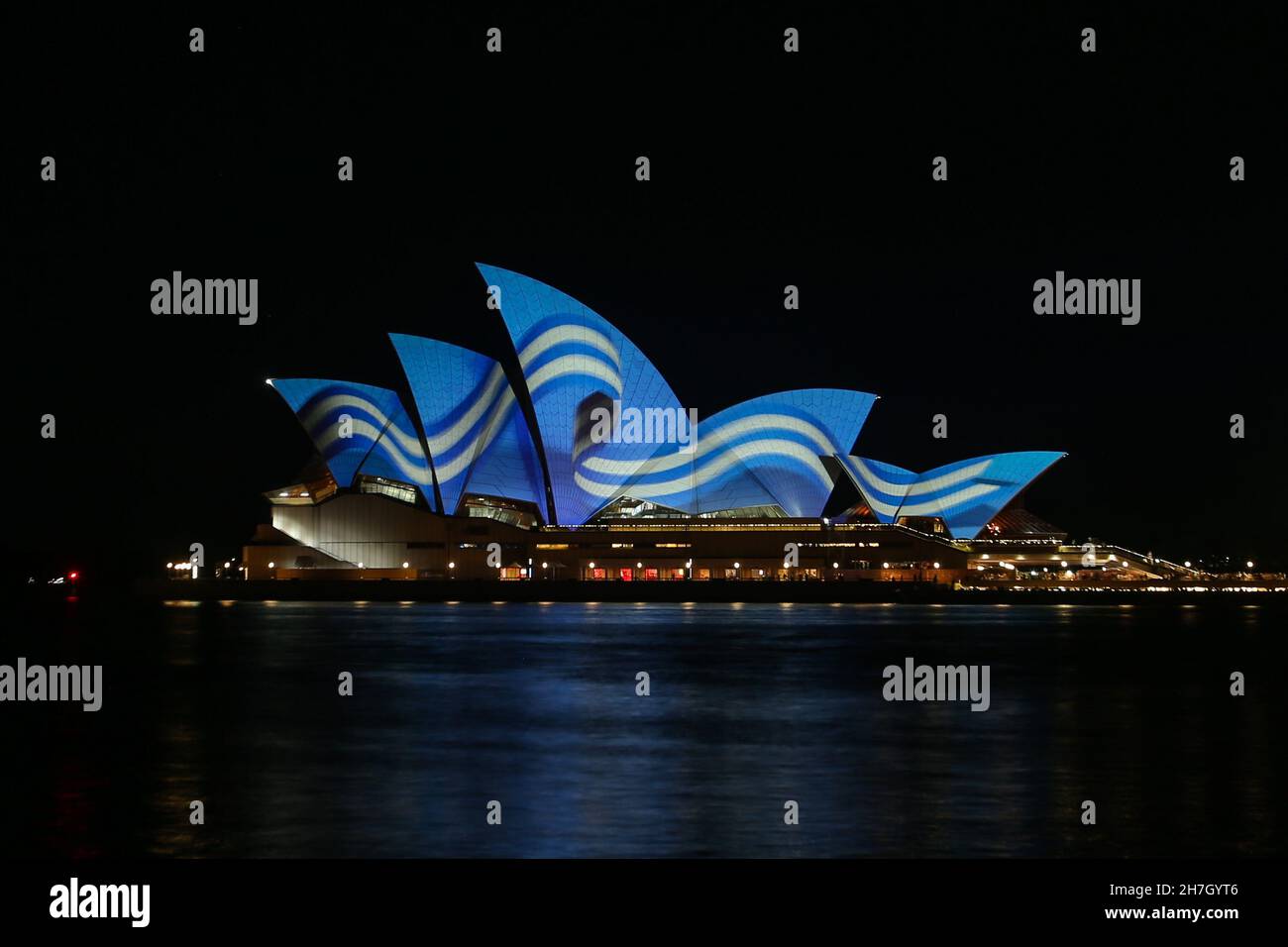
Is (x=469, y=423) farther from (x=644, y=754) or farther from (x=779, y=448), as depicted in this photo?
(x=644, y=754)

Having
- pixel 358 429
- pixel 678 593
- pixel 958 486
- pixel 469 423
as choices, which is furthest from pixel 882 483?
pixel 358 429

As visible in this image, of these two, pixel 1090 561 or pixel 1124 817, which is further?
pixel 1090 561

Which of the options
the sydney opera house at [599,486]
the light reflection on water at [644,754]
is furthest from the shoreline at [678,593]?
the light reflection on water at [644,754]

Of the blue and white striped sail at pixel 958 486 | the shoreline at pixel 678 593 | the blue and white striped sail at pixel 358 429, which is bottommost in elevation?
the shoreline at pixel 678 593

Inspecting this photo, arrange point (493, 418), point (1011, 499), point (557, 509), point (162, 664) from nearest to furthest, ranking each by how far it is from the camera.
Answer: point (162, 664) < point (493, 418) < point (557, 509) < point (1011, 499)

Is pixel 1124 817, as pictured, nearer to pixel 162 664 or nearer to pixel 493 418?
pixel 162 664

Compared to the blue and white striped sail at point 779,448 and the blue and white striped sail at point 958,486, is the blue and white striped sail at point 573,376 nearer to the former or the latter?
the blue and white striped sail at point 779,448

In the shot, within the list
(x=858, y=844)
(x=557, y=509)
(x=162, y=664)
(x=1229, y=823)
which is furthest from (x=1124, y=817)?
(x=557, y=509)
